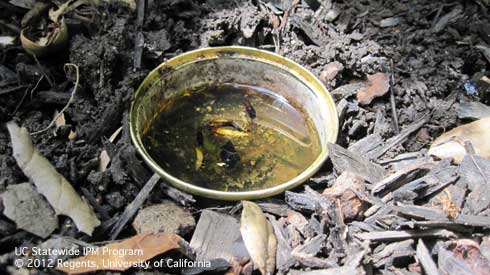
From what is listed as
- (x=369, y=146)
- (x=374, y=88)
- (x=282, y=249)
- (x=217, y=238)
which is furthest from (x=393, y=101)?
(x=217, y=238)

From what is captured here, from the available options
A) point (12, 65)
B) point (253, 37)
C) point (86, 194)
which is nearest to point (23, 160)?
point (86, 194)

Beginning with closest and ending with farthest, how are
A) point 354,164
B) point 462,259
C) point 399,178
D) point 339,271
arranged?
point 339,271 < point 462,259 < point 399,178 < point 354,164

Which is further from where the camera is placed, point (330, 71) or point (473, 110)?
point (330, 71)

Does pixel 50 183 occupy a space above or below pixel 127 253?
above

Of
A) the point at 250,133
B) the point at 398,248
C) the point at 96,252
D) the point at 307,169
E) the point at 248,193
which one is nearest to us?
the point at 96,252

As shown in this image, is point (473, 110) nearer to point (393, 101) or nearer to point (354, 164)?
point (393, 101)

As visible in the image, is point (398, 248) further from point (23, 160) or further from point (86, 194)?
point (23, 160)

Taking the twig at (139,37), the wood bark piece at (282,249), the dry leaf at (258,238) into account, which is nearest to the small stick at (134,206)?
the dry leaf at (258,238)
